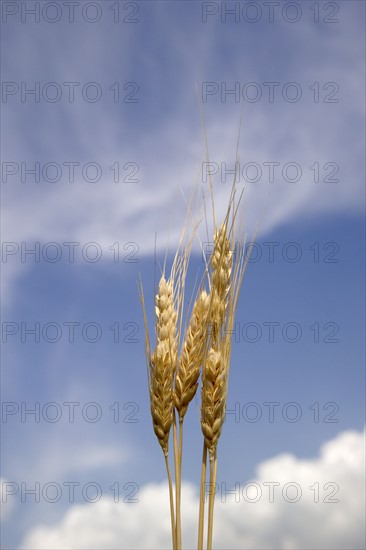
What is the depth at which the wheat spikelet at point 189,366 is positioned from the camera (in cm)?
295

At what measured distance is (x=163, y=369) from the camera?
2.97 meters

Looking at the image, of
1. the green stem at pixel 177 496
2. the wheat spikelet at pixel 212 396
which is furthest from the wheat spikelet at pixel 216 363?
the green stem at pixel 177 496

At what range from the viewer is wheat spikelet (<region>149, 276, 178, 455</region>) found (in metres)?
2.95

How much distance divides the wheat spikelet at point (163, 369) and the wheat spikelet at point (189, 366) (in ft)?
0.12

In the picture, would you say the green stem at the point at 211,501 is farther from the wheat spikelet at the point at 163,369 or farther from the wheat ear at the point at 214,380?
the wheat spikelet at the point at 163,369

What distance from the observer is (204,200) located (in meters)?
3.26

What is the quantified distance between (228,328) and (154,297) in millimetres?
401

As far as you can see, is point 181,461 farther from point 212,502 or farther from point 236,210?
point 236,210

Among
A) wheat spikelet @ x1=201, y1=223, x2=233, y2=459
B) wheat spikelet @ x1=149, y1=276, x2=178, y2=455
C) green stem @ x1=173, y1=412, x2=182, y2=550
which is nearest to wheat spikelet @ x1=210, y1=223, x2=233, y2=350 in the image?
wheat spikelet @ x1=201, y1=223, x2=233, y2=459

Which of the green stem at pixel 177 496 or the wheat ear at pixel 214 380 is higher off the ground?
the wheat ear at pixel 214 380

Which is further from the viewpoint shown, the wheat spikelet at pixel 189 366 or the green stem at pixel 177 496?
the wheat spikelet at pixel 189 366

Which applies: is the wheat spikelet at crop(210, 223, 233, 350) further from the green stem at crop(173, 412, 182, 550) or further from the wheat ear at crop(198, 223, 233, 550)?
the green stem at crop(173, 412, 182, 550)

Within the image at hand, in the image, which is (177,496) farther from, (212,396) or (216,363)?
(216,363)

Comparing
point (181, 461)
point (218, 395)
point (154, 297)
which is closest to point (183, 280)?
point (154, 297)
